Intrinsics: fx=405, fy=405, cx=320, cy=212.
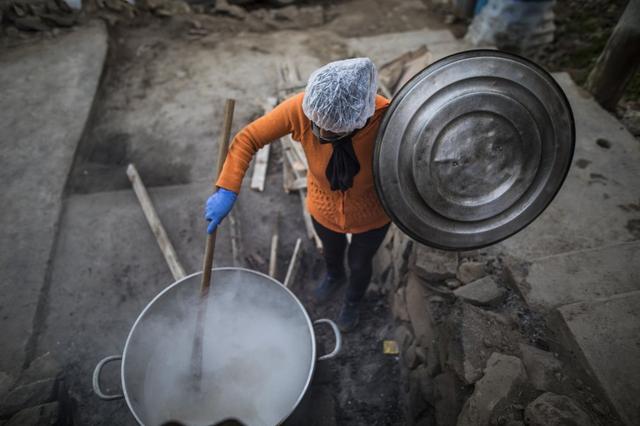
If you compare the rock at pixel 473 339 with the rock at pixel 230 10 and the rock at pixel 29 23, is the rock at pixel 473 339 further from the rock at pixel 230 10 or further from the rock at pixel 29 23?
the rock at pixel 29 23

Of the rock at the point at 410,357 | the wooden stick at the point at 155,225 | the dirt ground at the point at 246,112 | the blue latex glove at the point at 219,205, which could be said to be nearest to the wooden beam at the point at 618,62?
the dirt ground at the point at 246,112

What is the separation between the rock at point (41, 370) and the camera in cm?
298

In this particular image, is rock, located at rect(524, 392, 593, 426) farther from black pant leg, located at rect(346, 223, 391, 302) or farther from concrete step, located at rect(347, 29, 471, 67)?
concrete step, located at rect(347, 29, 471, 67)

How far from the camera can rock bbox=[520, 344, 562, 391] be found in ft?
7.38

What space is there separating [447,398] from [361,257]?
3.50 feet

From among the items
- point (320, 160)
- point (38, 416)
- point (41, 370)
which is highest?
point (320, 160)

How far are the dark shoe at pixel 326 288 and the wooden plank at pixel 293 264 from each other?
26 cm

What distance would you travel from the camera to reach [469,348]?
8.27 ft

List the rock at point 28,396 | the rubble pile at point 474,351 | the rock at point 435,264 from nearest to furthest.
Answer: the rubble pile at point 474,351, the rock at point 28,396, the rock at point 435,264

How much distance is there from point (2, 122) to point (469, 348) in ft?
17.9

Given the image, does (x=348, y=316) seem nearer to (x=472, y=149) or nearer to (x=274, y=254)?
(x=274, y=254)

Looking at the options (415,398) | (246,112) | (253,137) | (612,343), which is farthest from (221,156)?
(246,112)

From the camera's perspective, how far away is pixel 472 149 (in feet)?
6.81

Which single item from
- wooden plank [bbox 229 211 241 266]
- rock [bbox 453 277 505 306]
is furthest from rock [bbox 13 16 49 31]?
rock [bbox 453 277 505 306]
